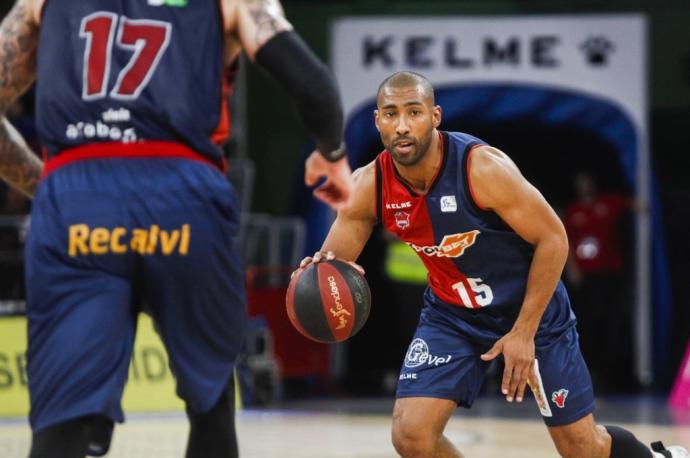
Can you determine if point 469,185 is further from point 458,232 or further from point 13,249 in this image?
point 13,249

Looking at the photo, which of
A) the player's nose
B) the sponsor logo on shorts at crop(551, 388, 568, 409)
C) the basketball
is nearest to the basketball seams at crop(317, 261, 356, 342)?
the basketball

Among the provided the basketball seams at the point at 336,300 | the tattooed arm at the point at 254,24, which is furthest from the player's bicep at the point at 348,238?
the tattooed arm at the point at 254,24

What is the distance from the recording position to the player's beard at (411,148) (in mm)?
4711

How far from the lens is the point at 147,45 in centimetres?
327

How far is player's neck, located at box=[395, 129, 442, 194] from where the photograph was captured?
4.83 meters

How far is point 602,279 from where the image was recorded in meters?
12.6

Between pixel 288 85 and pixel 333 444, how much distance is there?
514 cm

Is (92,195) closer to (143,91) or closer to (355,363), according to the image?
(143,91)

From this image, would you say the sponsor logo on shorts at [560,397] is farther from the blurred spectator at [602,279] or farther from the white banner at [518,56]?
the blurred spectator at [602,279]

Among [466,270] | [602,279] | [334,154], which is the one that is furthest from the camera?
[602,279]

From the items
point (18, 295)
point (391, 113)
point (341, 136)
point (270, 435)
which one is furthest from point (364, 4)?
point (341, 136)

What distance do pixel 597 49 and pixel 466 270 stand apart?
757 cm

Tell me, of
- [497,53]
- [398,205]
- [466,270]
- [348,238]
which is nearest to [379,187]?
[398,205]

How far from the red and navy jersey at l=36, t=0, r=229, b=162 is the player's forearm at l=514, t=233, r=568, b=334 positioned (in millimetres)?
1735
